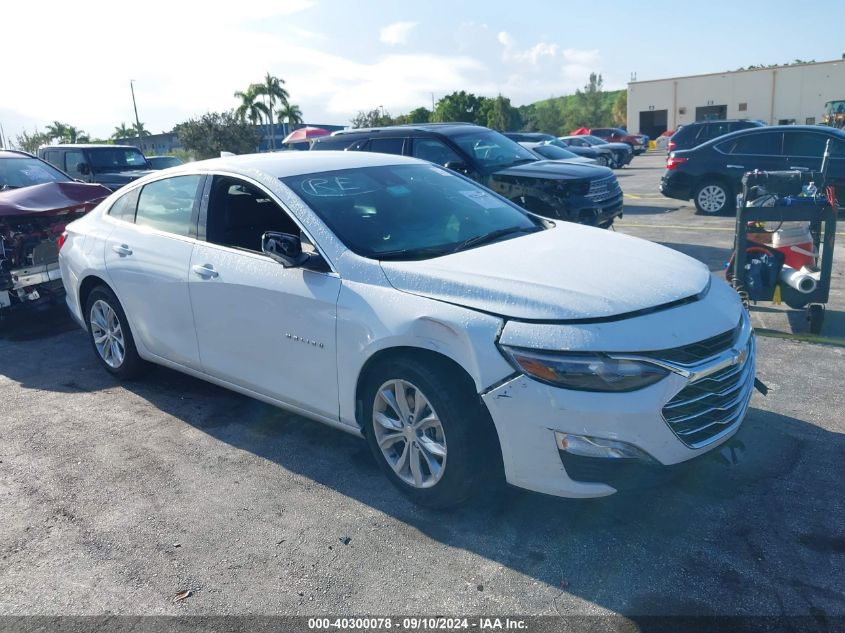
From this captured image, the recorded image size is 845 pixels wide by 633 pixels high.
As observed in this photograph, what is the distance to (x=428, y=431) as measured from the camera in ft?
11.2

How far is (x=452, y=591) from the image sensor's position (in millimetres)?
2928

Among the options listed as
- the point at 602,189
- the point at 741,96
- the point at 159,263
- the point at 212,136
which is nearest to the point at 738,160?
the point at 602,189

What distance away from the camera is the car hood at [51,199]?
22.6ft

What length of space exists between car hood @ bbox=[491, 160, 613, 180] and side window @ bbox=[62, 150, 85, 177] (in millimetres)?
10138

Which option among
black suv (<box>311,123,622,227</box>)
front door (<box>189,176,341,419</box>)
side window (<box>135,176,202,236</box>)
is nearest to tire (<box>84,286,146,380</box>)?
side window (<box>135,176,202,236</box>)

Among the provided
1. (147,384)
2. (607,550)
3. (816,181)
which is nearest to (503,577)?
(607,550)

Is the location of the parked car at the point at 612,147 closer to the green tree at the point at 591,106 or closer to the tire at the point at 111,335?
the tire at the point at 111,335

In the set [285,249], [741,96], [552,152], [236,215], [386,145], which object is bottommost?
[552,152]

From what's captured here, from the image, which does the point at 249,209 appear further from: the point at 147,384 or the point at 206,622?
the point at 206,622

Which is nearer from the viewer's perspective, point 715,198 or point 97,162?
point 715,198

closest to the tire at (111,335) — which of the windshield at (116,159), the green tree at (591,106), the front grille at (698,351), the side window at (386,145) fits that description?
the front grille at (698,351)

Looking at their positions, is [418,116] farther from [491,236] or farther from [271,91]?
[491,236]

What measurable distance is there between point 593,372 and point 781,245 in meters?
3.98

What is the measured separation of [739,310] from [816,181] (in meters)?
3.09
